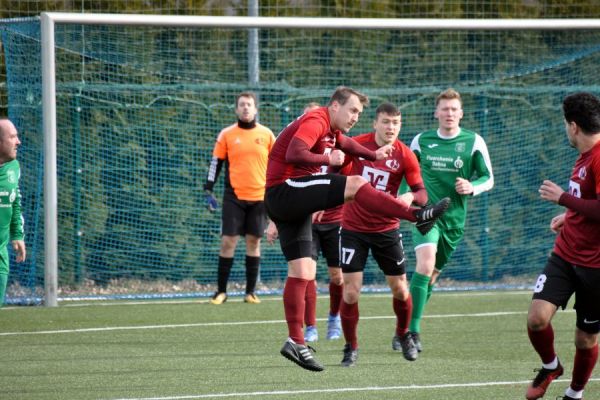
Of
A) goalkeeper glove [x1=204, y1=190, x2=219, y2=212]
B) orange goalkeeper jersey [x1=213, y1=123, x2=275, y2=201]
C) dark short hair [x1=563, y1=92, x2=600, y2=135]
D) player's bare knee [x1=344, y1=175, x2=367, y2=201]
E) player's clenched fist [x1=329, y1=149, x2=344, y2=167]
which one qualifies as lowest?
goalkeeper glove [x1=204, y1=190, x2=219, y2=212]

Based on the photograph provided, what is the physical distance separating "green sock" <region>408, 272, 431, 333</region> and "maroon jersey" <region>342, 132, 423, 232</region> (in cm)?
68

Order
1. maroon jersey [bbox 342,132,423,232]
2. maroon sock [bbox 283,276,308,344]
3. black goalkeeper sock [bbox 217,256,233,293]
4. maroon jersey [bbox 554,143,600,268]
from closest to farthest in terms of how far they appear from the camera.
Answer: maroon jersey [bbox 554,143,600,268] → maroon sock [bbox 283,276,308,344] → maroon jersey [bbox 342,132,423,232] → black goalkeeper sock [bbox 217,256,233,293]

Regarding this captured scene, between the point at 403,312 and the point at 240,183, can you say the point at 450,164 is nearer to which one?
the point at 403,312

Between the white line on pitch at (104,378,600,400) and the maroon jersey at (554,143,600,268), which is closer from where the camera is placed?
the maroon jersey at (554,143,600,268)

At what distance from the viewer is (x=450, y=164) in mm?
10289

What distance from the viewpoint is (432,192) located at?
1037 cm

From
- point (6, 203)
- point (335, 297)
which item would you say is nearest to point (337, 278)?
point (335, 297)

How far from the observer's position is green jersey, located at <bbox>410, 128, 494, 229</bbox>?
33.8 ft

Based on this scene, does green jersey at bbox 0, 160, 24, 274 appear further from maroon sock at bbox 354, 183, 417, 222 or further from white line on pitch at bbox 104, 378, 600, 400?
maroon sock at bbox 354, 183, 417, 222

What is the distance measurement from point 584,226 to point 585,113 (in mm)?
696

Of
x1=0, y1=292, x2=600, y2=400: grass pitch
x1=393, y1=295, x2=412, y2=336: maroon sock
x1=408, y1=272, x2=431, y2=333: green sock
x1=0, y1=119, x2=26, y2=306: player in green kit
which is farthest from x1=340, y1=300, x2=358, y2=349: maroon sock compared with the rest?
x1=0, y1=119, x2=26, y2=306: player in green kit

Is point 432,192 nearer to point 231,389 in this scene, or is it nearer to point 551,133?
point 231,389

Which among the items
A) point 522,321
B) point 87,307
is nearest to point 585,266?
point 522,321

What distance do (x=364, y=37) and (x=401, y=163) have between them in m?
6.94
